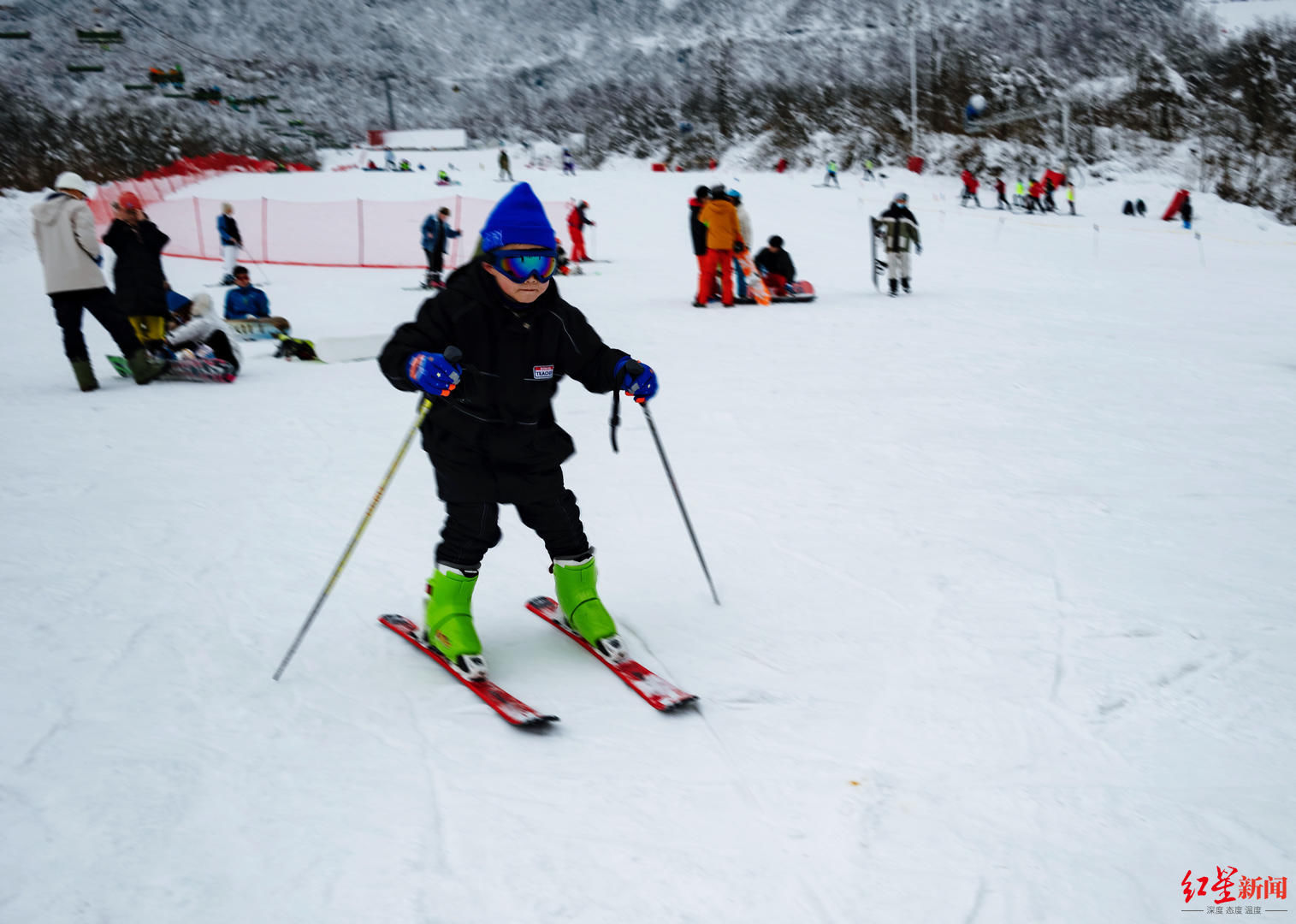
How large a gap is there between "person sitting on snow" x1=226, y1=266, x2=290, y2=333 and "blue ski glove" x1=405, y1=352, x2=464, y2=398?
8.48 metres

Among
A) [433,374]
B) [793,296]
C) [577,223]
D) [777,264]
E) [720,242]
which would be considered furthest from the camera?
[577,223]

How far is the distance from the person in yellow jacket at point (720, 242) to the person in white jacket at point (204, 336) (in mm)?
5628

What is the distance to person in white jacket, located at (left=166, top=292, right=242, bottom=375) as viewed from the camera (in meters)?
8.43

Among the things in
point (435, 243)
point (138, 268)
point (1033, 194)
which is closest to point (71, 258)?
point (138, 268)

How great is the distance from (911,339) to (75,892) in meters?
8.64

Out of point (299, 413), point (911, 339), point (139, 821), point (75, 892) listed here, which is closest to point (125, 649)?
point (139, 821)

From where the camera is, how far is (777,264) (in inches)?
492

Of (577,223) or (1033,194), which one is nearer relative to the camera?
(577,223)

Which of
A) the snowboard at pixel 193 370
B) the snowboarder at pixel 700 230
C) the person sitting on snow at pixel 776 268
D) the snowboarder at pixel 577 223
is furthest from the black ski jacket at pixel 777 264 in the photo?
the snowboard at pixel 193 370

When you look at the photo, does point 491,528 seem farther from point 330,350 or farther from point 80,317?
point 330,350

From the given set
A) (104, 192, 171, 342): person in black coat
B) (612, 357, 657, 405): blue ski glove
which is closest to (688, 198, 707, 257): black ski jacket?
(104, 192, 171, 342): person in black coat

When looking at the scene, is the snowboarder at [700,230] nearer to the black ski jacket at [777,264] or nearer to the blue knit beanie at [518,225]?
the black ski jacket at [777,264]

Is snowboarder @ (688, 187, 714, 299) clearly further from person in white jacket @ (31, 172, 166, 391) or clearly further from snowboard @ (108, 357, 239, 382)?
person in white jacket @ (31, 172, 166, 391)

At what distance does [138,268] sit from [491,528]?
6.24 metres
